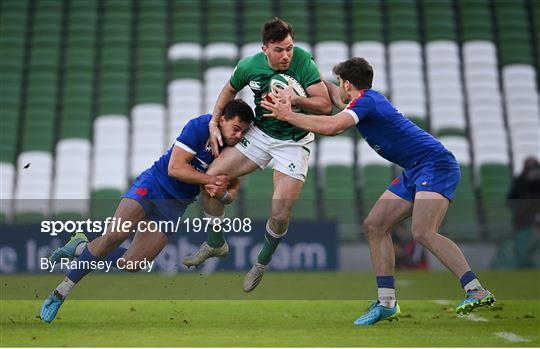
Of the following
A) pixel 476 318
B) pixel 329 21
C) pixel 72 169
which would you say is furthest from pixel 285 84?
pixel 329 21

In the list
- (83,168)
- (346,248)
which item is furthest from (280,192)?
(83,168)

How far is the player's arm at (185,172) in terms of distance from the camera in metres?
8.06

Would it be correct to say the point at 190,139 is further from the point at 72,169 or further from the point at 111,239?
the point at 72,169

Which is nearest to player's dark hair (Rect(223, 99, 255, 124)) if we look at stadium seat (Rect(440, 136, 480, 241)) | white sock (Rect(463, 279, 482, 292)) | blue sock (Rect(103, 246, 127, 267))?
blue sock (Rect(103, 246, 127, 267))

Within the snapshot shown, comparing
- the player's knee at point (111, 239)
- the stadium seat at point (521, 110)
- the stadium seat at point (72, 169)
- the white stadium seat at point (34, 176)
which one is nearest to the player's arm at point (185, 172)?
the player's knee at point (111, 239)

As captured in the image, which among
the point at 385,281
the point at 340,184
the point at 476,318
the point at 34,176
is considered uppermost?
the point at 34,176

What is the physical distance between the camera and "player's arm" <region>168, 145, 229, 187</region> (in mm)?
8062

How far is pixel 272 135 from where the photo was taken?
27.6 ft

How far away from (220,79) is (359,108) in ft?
37.6

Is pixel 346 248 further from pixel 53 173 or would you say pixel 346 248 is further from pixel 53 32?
pixel 53 32

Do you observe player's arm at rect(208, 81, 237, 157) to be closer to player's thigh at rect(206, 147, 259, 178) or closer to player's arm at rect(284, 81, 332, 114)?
player's thigh at rect(206, 147, 259, 178)

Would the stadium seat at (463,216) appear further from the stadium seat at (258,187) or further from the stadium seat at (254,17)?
the stadium seat at (254,17)

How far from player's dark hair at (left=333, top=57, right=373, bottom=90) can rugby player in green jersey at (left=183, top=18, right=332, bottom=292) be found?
0.27 meters

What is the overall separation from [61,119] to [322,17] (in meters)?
5.57
